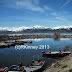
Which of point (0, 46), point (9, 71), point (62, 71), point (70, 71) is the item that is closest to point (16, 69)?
point (9, 71)

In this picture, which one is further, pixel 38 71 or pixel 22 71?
pixel 38 71

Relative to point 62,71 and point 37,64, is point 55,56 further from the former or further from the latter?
point 62,71

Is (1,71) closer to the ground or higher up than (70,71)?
closer to the ground

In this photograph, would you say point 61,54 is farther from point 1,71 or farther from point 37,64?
point 1,71

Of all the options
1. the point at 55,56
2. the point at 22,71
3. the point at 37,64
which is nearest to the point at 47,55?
the point at 55,56

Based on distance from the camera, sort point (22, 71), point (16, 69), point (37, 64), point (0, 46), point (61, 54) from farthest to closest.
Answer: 1. point (0, 46)
2. point (61, 54)
3. point (37, 64)
4. point (16, 69)
5. point (22, 71)

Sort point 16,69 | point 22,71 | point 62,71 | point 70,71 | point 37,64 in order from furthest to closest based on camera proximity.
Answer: point 37,64, point 16,69, point 22,71, point 62,71, point 70,71

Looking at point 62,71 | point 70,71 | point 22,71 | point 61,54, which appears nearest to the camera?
point 70,71

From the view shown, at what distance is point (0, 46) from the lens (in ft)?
228

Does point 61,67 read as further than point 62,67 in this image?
Yes

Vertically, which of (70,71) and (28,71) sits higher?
(70,71)

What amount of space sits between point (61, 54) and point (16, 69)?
70.0 feet

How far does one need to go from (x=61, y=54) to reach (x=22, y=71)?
861 inches

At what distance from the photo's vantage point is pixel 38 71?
26703mm
